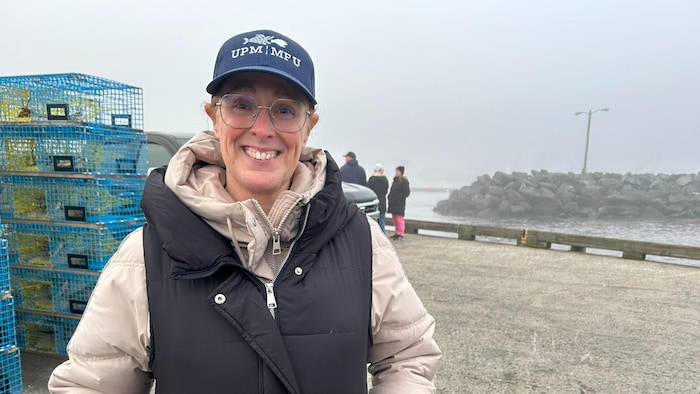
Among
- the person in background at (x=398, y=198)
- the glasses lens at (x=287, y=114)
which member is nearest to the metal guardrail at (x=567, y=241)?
the person in background at (x=398, y=198)

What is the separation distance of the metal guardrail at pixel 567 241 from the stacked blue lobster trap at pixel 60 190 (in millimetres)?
8622

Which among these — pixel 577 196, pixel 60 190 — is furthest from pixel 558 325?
pixel 577 196

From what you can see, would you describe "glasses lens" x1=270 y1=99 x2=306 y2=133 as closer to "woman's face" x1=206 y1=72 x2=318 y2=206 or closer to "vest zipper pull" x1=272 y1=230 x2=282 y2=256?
"woman's face" x1=206 y1=72 x2=318 y2=206

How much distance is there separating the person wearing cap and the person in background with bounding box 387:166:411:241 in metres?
8.32

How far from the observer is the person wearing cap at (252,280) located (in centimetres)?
120

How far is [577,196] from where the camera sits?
27.9m

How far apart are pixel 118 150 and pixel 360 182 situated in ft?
21.3

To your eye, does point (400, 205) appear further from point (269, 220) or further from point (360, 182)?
point (269, 220)

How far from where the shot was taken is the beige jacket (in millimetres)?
1220

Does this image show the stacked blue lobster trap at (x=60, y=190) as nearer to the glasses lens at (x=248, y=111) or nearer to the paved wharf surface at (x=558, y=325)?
the paved wharf surface at (x=558, y=325)

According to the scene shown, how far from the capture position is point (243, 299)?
1220 millimetres

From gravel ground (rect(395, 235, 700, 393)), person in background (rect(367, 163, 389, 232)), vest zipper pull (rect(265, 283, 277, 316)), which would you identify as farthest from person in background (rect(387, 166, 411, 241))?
vest zipper pull (rect(265, 283, 277, 316))

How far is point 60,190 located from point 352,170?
659 cm

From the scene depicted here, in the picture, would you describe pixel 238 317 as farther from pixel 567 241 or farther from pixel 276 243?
pixel 567 241
